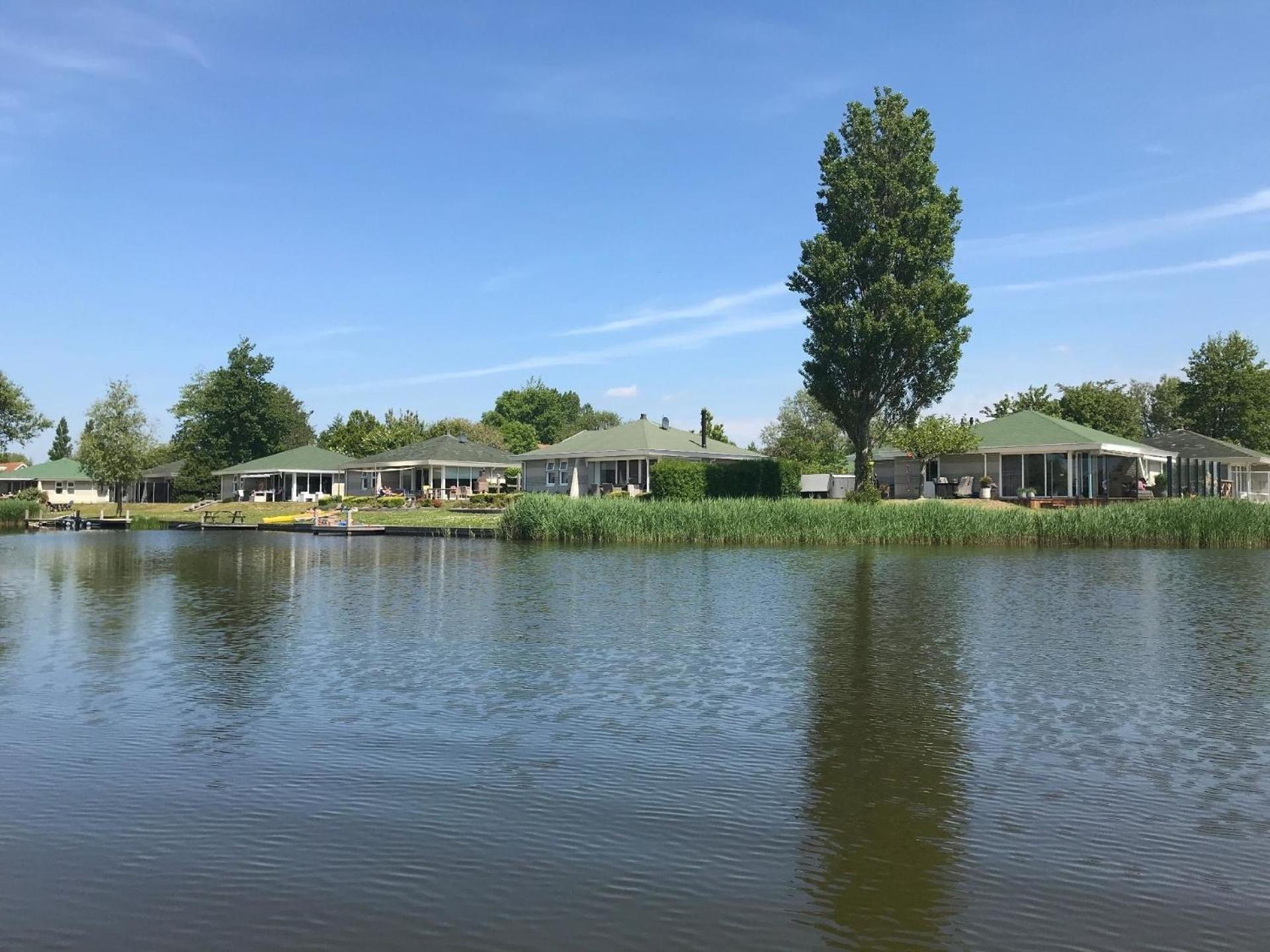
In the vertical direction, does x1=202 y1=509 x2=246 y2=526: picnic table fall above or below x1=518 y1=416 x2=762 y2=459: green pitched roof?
below

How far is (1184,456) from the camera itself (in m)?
57.2

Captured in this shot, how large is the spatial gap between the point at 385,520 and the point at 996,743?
4648 cm

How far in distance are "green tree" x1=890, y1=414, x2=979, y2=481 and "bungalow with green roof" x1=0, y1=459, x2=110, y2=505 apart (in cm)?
7646

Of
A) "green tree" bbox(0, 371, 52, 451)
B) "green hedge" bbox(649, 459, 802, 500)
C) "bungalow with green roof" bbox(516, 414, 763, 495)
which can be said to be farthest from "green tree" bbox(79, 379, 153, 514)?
"green hedge" bbox(649, 459, 802, 500)

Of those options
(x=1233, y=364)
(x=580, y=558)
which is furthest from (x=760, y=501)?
(x=1233, y=364)

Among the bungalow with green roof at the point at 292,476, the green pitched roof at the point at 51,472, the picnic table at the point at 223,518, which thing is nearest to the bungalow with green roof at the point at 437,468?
the bungalow with green roof at the point at 292,476

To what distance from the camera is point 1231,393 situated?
77000 millimetres

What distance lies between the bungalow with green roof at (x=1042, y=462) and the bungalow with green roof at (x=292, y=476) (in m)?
42.0

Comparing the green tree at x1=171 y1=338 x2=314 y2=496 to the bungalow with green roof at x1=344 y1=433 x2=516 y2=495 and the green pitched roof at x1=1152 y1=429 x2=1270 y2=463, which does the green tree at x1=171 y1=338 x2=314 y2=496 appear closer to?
the bungalow with green roof at x1=344 y1=433 x2=516 y2=495

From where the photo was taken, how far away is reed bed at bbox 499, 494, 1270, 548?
37.4 m

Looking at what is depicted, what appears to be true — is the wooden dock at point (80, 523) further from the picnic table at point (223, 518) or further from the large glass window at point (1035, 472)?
the large glass window at point (1035, 472)

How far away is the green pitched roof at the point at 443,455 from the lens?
6962 centimetres

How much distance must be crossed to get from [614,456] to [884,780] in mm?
50829

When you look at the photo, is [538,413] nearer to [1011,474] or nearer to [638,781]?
[1011,474]
